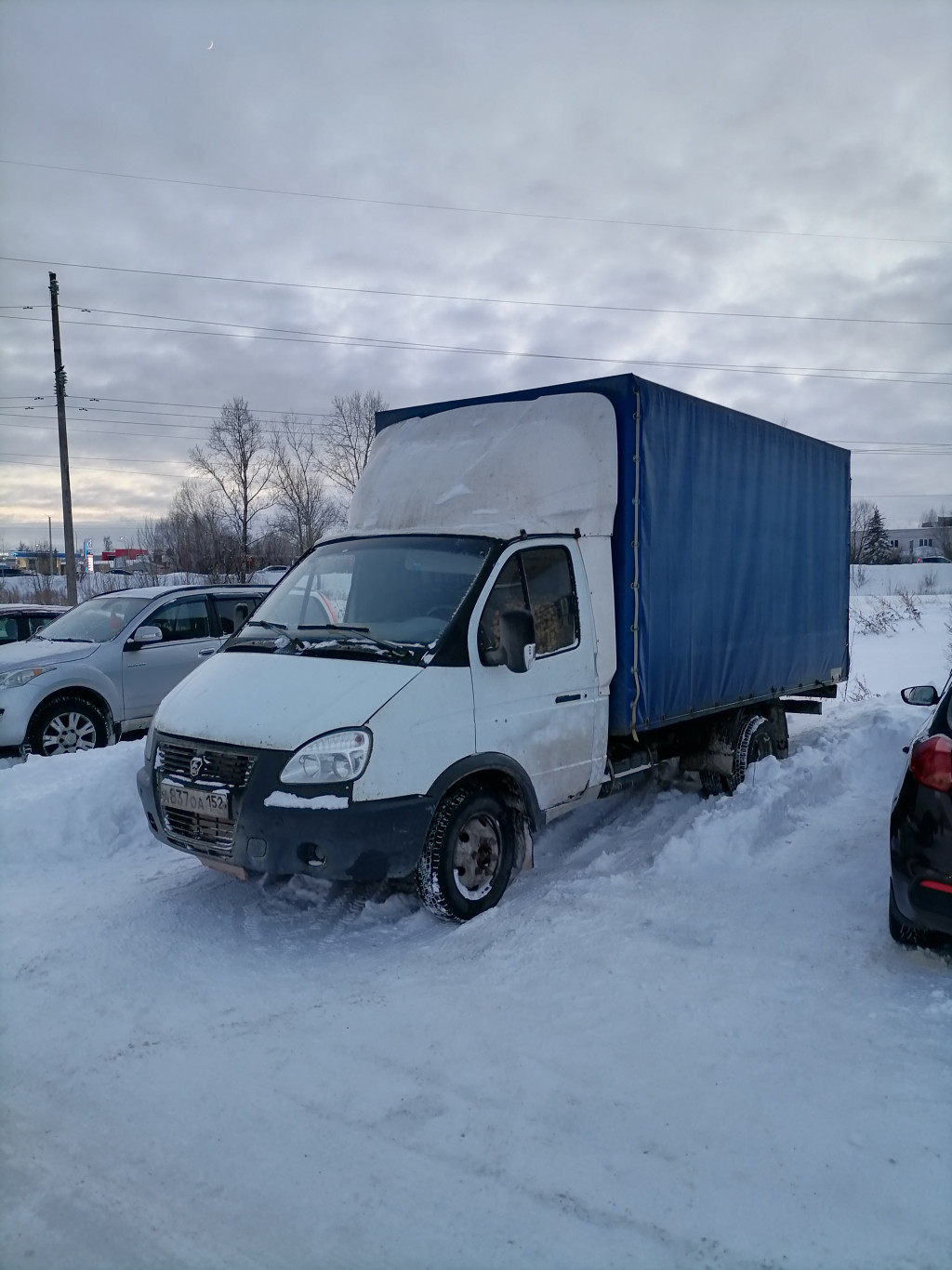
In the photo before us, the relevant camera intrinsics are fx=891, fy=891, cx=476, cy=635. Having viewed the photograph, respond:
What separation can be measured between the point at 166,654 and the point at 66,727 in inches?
52.6

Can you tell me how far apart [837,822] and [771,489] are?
3106mm

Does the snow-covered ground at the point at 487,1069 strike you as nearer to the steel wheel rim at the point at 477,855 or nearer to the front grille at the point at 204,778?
the steel wheel rim at the point at 477,855

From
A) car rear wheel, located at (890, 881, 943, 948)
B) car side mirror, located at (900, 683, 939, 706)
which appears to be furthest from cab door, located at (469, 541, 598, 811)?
car rear wheel, located at (890, 881, 943, 948)

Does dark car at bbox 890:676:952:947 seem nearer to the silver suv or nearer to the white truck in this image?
the white truck

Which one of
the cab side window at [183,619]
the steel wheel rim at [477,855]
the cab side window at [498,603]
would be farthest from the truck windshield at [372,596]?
the cab side window at [183,619]

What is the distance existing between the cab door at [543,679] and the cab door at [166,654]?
5244 mm

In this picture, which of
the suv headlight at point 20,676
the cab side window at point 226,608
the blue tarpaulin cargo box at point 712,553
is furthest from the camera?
the cab side window at point 226,608

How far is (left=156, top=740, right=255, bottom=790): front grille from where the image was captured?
4.59 m

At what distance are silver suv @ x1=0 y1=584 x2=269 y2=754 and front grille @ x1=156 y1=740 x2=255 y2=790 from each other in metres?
3.98

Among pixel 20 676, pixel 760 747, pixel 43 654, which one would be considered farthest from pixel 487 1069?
pixel 43 654

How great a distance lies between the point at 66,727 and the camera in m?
9.10

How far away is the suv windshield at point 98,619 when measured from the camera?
9852 mm

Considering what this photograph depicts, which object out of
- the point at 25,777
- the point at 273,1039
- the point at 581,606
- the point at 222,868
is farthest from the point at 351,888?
the point at 25,777

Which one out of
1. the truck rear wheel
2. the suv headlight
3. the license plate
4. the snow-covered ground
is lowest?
the snow-covered ground
